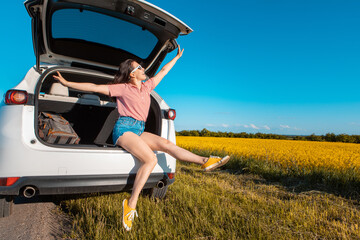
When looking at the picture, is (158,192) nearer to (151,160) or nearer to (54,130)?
(151,160)

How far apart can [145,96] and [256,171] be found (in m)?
3.65

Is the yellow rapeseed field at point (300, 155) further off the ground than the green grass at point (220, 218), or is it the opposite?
the yellow rapeseed field at point (300, 155)

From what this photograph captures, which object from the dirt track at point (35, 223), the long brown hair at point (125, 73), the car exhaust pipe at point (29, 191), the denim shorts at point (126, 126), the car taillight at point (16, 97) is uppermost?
the long brown hair at point (125, 73)

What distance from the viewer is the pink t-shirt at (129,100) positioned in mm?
2648

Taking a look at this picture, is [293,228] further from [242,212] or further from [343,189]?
[343,189]

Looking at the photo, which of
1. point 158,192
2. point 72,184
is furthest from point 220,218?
point 72,184

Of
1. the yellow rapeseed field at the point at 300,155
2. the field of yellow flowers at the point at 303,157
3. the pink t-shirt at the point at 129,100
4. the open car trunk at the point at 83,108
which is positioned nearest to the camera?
the pink t-shirt at the point at 129,100

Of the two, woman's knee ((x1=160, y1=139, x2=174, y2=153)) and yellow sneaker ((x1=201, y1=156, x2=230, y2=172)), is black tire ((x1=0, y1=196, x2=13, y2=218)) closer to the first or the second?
woman's knee ((x1=160, y1=139, x2=174, y2=153))

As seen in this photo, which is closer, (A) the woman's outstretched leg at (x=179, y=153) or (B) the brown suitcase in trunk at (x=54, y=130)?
(A) the woman's outstretched leg at (x=179, y=153)

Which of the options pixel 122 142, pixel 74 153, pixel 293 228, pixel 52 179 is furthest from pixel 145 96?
pixel 293 228

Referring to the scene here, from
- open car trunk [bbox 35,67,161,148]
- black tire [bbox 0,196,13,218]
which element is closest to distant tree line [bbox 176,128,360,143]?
open car trunk [bbox 35,67,161,148]

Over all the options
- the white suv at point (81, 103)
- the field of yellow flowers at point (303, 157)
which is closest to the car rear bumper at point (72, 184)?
the white suv at point (81, 103)

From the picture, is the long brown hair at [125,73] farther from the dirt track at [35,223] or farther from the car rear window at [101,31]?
the dirt track at [35,223]

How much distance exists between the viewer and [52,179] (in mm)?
2154
